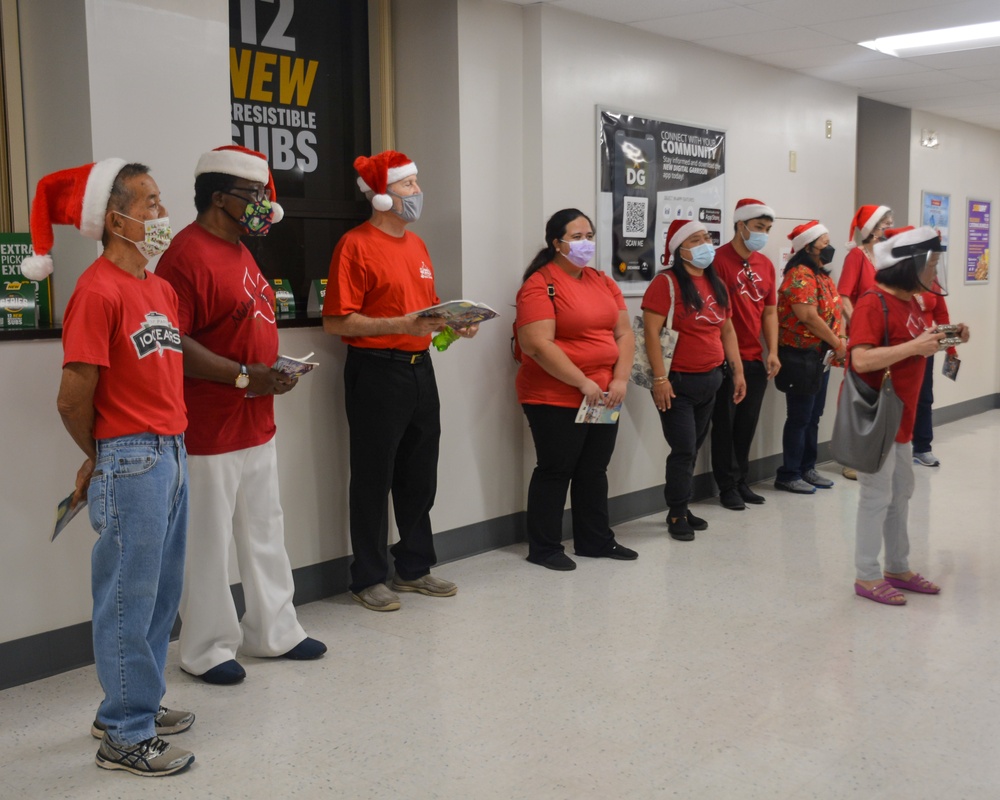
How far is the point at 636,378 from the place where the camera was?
4.94 metres

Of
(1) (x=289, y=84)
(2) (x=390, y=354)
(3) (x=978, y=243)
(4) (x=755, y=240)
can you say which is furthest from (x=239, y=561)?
(3) (x=978, y=243)

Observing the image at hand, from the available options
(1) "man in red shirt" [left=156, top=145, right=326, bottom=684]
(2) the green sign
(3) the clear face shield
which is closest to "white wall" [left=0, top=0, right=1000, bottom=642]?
(2) the green sign

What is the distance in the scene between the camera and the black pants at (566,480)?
442 centimetres

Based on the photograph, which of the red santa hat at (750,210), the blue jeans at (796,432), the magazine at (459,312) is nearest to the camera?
the magazine at (459,312)

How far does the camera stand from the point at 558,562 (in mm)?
4453

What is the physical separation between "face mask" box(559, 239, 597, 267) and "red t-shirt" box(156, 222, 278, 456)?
157 centimetres

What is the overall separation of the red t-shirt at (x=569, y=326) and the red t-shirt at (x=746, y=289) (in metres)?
1.24

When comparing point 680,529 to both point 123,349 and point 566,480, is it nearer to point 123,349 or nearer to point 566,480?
point 566,480

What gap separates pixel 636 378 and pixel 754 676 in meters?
1.98

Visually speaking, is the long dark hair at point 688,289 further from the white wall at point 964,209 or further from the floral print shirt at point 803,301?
the white wall at point 964,209

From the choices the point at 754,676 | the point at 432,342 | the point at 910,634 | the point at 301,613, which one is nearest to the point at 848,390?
the point at 910,634

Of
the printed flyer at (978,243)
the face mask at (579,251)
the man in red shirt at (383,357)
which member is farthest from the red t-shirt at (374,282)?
the printed flyer at (978,243)

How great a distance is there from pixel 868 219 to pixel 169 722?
5083 millimetres

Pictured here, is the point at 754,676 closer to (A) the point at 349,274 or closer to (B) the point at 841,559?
(B) the point at 841,559
